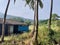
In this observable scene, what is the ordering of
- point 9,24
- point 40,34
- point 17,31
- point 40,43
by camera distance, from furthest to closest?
point 17,31, point 9,24, point 40,34, point 40,43

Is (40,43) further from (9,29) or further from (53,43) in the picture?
(9,29)

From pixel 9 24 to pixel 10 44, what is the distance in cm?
1034

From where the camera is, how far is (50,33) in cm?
2341

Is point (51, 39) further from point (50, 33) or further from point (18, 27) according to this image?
point (18, 27)

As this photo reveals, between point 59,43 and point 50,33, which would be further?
point 50,33

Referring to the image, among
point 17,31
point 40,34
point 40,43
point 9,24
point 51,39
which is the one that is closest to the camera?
point 40,43

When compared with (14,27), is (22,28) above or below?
below

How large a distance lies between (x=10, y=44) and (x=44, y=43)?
12.4ft

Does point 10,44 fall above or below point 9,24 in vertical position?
below

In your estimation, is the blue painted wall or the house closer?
the house

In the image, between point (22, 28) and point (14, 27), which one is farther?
point (22, 28)

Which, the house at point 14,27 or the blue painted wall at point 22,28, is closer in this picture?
the house at point 14,27

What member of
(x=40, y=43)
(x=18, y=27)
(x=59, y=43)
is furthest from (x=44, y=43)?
(x=18, y=27)

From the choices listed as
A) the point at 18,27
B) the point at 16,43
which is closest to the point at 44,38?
the point at 16,43
